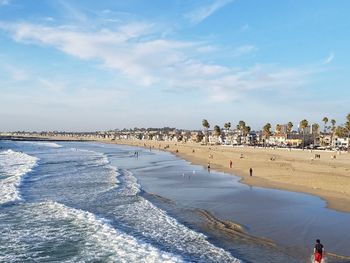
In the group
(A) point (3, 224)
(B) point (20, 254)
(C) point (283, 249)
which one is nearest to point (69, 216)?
(A) point (3, 224)

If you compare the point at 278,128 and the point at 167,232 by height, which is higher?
the point at 278,128

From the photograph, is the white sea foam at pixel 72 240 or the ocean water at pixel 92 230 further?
the ocean water at pixel 92 230

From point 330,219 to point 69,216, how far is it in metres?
12.2

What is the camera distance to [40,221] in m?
19.1

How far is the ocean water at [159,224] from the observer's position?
47.3ft

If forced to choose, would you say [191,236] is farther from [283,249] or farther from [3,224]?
[3,224]

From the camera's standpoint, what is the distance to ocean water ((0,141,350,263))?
14.4 meters

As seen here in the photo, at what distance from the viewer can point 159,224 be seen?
1872 cm

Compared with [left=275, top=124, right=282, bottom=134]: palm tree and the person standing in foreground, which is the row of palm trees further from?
the person standing in foreground

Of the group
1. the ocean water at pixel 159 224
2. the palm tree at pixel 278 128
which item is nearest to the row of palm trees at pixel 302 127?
the palm tree at pixel 278 128

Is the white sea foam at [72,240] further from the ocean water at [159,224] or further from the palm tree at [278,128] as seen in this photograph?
the palm tree at [278,128]

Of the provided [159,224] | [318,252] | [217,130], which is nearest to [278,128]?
[217,130]

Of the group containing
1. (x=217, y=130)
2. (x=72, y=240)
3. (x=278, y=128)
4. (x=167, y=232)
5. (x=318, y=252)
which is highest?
(x=278, y=128)

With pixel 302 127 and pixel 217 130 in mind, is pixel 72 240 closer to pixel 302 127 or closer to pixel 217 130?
pixel 302 127
